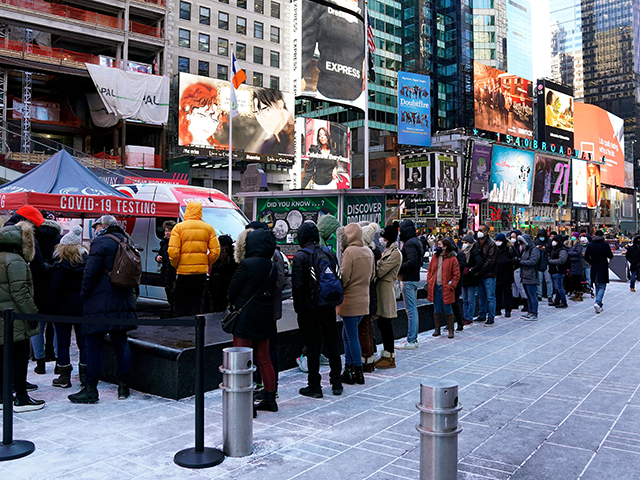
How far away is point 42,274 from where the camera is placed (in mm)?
6688

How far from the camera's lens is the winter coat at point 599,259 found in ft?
43.4

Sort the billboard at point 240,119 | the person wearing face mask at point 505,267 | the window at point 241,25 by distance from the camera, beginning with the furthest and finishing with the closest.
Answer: the window at point 241,25, the billboard at point 240,119, the person wearing face mask at point 505,267

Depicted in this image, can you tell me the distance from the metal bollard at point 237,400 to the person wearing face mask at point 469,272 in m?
7.51

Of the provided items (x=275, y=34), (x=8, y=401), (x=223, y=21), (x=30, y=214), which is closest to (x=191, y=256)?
(x=30, y=214)

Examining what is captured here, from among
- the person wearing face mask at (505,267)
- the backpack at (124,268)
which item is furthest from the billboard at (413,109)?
the backpack at (124,268)

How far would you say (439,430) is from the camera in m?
3.38

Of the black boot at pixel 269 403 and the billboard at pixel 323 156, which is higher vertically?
the billboard at pixel 323 156

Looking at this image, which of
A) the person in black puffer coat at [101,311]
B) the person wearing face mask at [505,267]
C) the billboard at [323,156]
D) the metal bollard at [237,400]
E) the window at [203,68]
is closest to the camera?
the metal bollard at [237,400]

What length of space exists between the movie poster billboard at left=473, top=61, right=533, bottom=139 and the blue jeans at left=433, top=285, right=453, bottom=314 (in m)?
61.5

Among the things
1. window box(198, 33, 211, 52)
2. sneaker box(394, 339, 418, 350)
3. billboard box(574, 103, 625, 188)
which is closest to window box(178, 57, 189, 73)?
window box(198, 33, 211, 52)

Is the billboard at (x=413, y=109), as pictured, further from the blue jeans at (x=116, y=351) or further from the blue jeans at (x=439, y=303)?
the blue jeans at (x=116, y=351)

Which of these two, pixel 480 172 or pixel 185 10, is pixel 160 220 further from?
pixel 480 172

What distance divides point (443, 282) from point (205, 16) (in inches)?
1726

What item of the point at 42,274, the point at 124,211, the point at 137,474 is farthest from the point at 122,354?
the point at 124,211
